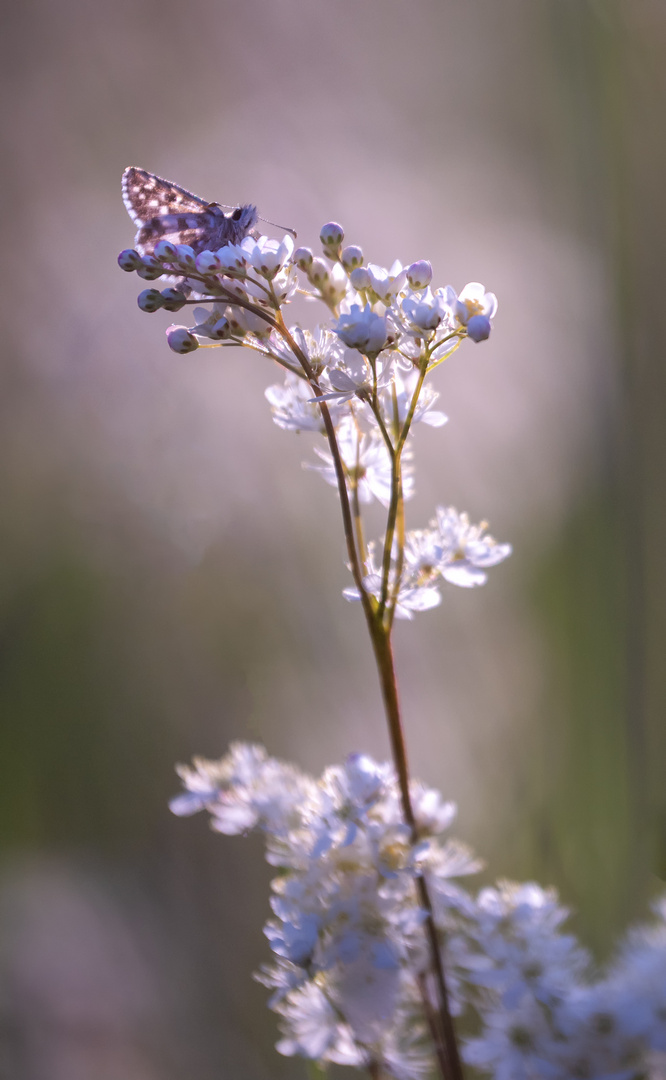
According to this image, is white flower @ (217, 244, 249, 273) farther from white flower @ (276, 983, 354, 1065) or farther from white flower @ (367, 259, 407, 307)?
white flower @ (276, 983, 354, 1065)

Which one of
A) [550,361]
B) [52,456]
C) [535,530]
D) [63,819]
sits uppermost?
[550,361]

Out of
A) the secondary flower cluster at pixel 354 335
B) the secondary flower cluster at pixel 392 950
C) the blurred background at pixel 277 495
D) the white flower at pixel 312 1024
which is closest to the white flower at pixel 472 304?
the secondary flower cluster at pixel 354 335

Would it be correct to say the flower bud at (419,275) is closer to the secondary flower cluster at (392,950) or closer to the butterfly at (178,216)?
the butterfly at (178,216)

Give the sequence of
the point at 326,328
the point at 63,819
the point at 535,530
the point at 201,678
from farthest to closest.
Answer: the point at 535,530 < the point at 201,678 < the point at 63,819 < the point at 326,328

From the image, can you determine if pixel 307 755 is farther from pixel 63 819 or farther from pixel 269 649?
pixel 63 819

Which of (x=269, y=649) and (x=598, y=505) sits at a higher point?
(x=598, y=505)

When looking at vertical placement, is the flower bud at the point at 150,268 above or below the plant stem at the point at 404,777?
above

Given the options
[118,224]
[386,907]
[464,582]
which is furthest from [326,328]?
[118,224]
